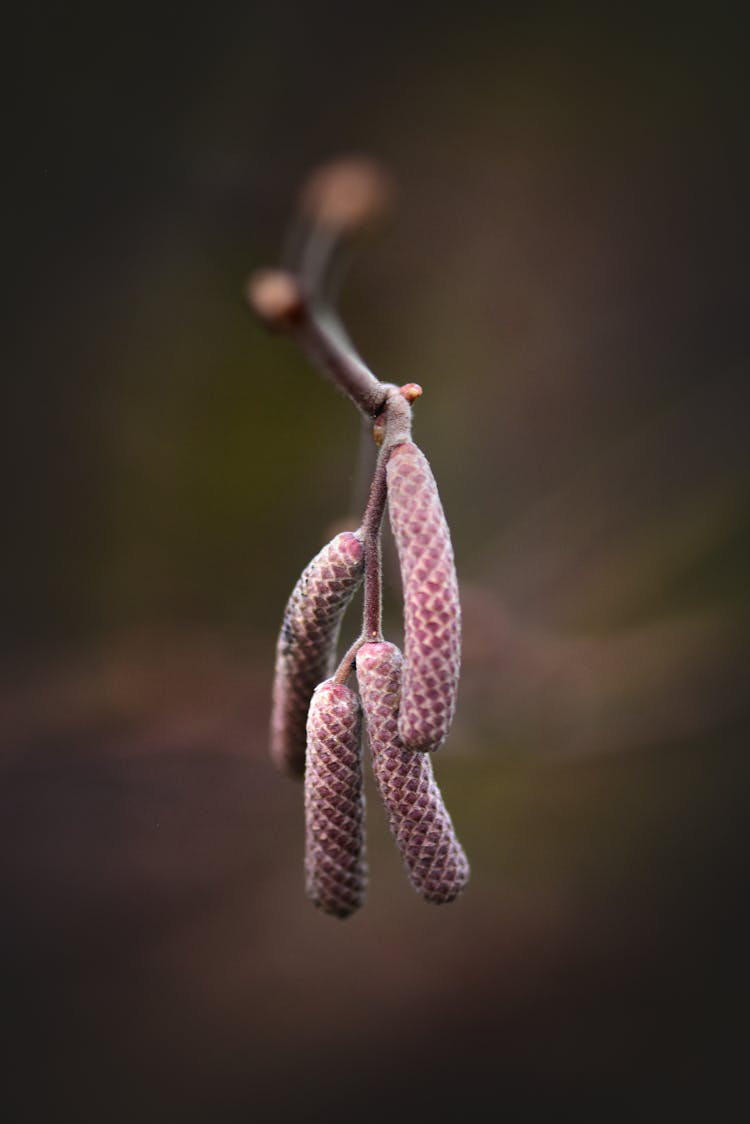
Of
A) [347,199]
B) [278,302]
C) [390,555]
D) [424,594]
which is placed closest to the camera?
[424,594]

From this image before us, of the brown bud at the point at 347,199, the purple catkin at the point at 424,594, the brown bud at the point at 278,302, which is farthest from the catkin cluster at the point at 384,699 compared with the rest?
the brown bud at the point at 347,199

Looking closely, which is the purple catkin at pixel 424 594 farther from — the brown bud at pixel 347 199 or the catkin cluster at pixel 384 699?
the brown bud at pixel 347 199

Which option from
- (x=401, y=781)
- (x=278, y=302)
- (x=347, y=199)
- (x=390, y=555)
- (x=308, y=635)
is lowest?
(x=401, y=781)

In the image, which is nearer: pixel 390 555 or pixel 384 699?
pixel 384 699

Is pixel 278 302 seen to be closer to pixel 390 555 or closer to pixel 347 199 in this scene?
pixel 347 199

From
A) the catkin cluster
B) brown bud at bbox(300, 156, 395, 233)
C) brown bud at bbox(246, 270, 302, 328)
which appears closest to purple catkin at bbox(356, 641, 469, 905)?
the catkin cluster

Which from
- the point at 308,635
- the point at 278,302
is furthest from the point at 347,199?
the point at 308,635

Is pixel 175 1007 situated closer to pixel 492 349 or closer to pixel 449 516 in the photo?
pixel 449 516

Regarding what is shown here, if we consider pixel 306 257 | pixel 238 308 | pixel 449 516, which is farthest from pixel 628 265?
pixel 306 257
